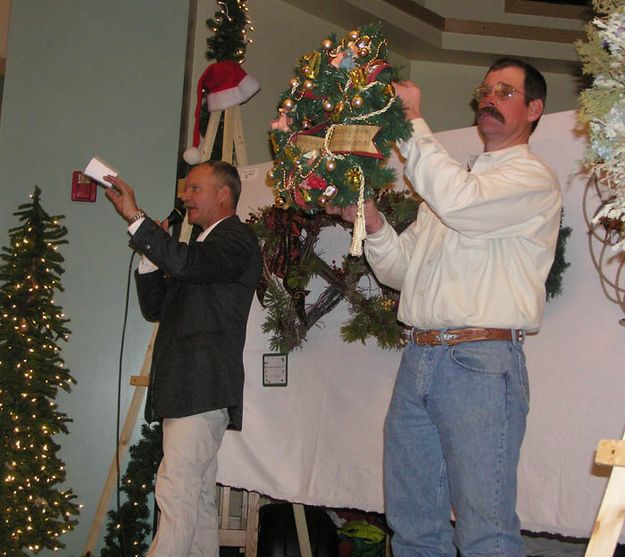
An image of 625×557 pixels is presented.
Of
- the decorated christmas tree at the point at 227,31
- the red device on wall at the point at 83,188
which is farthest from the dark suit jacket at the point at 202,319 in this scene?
the decorated christmas tree at the point at 227,31

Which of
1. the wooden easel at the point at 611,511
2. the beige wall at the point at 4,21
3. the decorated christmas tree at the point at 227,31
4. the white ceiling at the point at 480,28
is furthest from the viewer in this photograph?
the white ceiling at the point at 480,28

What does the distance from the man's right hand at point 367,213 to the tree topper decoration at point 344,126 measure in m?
0.04

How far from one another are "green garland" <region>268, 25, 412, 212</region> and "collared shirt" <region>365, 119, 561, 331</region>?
89mm

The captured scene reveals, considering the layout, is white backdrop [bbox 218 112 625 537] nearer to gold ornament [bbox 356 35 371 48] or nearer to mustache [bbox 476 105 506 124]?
mustache [bbox 476 105 506 124]

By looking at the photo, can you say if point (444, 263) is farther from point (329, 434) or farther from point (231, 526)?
point (231, 526)

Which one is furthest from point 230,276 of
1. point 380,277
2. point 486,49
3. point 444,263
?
point 486,49

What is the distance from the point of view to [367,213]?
2268 mm

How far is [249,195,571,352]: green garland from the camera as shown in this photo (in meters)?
3.12

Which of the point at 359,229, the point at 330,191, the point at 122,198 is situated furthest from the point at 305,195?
the point at 122,198

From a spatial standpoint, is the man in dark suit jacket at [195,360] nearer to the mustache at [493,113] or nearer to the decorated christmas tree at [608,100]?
the mustache at [493,113]

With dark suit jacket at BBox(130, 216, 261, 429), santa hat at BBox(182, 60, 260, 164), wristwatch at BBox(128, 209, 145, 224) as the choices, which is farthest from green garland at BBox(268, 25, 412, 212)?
santa hat at BBox(182, 60, 260, 164)

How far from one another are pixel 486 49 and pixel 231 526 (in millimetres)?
3573

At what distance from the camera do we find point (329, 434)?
3348mm

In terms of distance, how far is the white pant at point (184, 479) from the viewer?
110 inches
